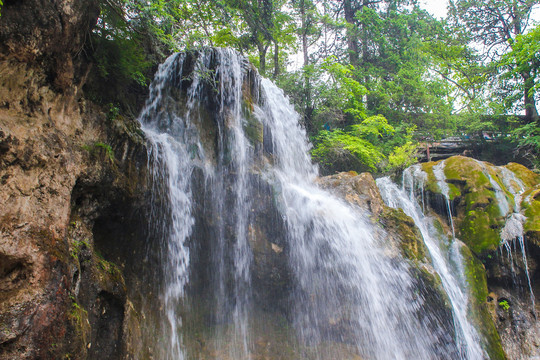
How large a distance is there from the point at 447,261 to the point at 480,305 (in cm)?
138

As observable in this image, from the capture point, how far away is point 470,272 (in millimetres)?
8766

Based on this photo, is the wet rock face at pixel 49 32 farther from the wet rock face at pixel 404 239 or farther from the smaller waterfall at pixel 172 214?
the wet rock face at pixel 404 239

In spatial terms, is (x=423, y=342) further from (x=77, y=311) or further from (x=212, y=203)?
(x=77, y=311)

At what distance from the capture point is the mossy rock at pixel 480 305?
7367 millimetres

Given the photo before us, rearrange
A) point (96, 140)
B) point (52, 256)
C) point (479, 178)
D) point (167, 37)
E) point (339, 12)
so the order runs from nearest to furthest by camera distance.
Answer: point (52, 256)
point (96, 140)
point (167, 37)
point (479, 178)
point (339, 12)

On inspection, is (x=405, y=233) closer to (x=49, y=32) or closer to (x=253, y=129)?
(x=253, y=129)

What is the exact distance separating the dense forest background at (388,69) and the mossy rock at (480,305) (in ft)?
16.4

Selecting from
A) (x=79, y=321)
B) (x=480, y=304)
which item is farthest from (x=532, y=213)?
(x=79, y=321)

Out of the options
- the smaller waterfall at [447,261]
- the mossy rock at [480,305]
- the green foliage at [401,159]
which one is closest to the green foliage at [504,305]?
the mossy rock at [480,305]

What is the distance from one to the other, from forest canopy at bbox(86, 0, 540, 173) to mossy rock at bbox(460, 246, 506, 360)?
5002 millimetres

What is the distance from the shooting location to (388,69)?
18016 mm

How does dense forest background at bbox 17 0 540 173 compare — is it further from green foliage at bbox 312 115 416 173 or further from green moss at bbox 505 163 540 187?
green moss at bbox 505 163 540 187

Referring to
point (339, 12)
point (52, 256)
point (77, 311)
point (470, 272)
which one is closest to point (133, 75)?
point (52, 256)

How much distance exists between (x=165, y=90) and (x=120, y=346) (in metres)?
5.91
